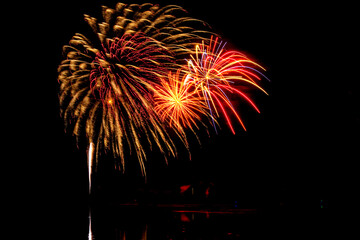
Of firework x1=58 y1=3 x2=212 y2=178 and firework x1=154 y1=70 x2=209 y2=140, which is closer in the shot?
firework x1=58 y1=3 x2=212 y2=178

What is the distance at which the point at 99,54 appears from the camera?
38.7ft

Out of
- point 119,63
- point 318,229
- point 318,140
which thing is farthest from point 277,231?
point 318,140

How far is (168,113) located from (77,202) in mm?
11448

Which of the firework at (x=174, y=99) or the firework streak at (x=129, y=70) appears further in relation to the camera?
the firework at (x=174, y=99)

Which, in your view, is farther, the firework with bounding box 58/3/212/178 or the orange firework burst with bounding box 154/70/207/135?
the orange firework burst with bounding box 154/70/207/135

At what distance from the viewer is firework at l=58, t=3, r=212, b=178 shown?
38.0 feet

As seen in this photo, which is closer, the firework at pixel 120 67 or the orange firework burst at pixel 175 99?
the firework at pixel 120 67

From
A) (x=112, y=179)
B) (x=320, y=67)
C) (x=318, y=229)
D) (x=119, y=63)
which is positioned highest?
(x=320, y=67)

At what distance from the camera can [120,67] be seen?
472 inches

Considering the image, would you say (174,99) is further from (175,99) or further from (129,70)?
(129,70)

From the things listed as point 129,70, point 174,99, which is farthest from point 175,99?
point 129,70

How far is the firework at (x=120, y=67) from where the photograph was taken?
11.6m

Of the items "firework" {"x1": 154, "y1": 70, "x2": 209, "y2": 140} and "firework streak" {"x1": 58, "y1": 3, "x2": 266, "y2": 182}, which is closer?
"firework streak" {"x1": 58, "y1": 3, "x2": 266, "y2": 182}

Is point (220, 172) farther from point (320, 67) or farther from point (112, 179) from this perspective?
point (320, 67)
